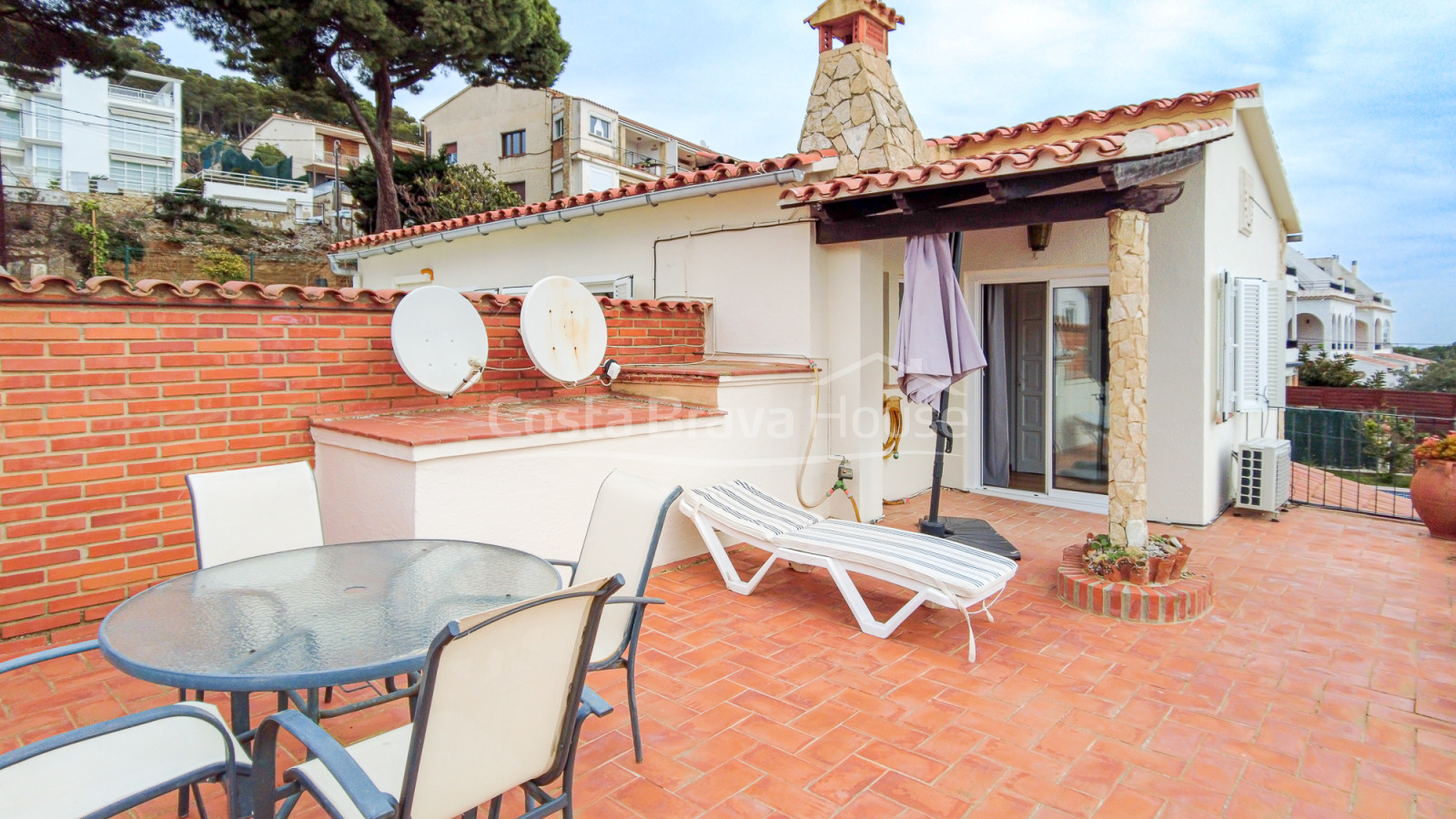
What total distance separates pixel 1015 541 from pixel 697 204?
4501mm

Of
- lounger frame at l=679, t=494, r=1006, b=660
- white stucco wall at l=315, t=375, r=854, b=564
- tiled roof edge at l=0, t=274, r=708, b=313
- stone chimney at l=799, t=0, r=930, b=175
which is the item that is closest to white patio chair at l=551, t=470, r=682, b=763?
white stucco wall at l=315, t=375, r=854, b=564

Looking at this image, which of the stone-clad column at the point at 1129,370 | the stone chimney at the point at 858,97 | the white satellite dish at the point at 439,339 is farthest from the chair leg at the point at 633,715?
the stone chimney at the point at 858,97

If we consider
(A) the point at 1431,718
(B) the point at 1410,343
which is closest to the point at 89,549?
(A) the point at 1431,718

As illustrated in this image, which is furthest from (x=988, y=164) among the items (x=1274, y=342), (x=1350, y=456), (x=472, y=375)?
(x=1350, y=456)

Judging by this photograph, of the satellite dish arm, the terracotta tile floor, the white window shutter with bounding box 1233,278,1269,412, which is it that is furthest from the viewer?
the white window shutter with bounding box 1233,278,1269,412

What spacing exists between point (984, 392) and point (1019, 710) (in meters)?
5.21

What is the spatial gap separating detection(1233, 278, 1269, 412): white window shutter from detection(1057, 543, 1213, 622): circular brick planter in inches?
117

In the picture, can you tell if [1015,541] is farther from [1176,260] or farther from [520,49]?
[520,49]

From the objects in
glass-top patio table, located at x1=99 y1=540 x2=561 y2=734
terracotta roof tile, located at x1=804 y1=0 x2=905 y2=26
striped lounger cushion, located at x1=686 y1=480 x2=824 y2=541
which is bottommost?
striped lounger cushion, located at x1=686 y1=480 x2=824 y2=541

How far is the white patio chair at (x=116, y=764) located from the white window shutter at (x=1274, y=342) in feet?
28.9

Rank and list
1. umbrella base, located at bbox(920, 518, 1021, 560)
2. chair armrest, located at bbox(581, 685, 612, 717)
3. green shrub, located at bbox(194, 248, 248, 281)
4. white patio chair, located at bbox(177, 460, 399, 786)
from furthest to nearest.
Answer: green shrub, located at bbox(194, 248, 248, 281) → umbrella base, located at bbox(920, 518, 1021, 560) → white patio chair, located at bbox(177, 460, 399, 786) → chair armrest, located at bbox(581, 685, 612, 717)

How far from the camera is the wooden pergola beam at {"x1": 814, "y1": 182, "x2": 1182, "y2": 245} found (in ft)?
16.7

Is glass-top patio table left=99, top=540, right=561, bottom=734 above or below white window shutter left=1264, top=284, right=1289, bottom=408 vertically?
below

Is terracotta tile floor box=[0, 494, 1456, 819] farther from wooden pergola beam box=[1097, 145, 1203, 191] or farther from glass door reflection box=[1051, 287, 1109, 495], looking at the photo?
wooden pergola beam box=[1097, 145, 1203, 191]
